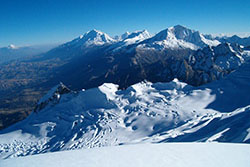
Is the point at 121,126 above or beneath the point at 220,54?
beneath

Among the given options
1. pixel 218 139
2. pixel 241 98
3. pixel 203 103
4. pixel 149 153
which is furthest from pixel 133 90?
pixel 149 153

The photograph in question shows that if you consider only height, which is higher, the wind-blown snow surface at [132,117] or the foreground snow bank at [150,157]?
the foreground snow bank at [150,157]

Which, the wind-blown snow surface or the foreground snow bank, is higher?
the foreground snow bank

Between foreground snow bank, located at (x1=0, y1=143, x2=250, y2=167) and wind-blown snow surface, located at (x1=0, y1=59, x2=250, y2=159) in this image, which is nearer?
foreground snow bank, located at (x1=0, y1=143, x2=250, y2=167)

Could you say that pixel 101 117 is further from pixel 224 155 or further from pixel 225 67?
pixel 225 67
